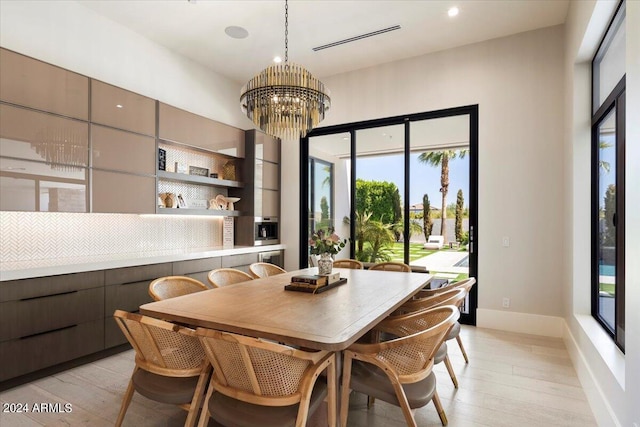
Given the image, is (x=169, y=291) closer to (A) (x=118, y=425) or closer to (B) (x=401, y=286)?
(A) (x=118, y=425)

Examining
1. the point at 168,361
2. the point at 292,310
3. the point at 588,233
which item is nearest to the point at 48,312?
the point at 168,361

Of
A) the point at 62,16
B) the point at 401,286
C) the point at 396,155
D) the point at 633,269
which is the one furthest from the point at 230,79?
the point at 633,269

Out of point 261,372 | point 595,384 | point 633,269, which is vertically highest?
point 633,269

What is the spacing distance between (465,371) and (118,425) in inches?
103

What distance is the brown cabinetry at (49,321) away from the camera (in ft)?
8.78

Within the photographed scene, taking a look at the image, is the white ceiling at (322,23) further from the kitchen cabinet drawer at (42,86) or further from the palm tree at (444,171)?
the palm tree at (444,171)

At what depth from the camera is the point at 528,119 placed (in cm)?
418

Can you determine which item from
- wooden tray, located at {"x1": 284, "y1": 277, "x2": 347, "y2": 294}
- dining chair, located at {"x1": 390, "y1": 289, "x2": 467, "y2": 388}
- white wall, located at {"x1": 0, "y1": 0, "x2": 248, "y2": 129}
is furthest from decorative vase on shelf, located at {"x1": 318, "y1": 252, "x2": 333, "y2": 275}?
white wall, located at {"x1": 0, "y1": 0, "x2": 248, "y2": 129}

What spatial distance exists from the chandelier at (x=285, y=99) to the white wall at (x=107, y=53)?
2150 mm

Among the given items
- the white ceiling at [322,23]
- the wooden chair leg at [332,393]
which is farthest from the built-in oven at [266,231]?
the wooden chair leg at [332,393]

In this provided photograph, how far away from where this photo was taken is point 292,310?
2127 mm

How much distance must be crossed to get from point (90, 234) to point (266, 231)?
2.47 metres

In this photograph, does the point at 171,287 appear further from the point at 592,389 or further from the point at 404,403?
the point at 592,389

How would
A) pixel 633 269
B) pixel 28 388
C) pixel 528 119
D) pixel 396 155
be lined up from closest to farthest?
pixel 633 269 → pixel 28 388 → pixel 528 119 → pixel 396 155
